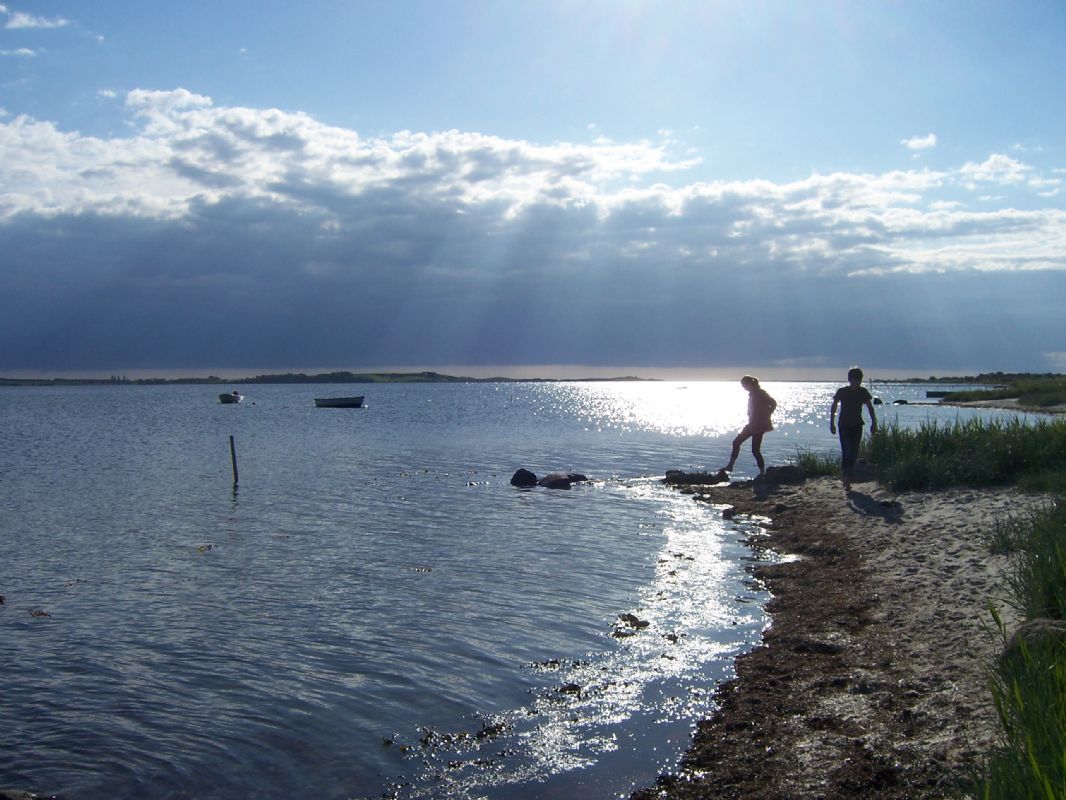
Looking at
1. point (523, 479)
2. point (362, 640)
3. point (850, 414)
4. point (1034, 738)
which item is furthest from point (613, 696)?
point (523, 479)

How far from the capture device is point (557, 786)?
22.8ft

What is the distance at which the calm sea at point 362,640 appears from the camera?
761 centimetres

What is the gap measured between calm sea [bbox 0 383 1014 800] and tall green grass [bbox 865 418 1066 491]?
4579 mm

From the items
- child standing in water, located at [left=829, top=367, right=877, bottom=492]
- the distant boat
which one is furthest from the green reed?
the distant boat

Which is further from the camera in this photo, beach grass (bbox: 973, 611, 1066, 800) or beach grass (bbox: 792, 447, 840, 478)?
beach grass (bbox: 792, 447, 840, 478)

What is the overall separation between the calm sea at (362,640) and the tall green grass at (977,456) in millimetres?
4579

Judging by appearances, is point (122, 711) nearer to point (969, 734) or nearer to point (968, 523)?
point (969, 734)

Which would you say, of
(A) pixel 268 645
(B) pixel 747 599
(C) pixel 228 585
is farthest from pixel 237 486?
(B) pixel 747 599

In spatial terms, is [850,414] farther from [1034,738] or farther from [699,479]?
[1034,738]

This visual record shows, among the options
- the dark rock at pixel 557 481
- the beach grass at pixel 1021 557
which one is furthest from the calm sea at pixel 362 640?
the beach grass at pixel 1021 557

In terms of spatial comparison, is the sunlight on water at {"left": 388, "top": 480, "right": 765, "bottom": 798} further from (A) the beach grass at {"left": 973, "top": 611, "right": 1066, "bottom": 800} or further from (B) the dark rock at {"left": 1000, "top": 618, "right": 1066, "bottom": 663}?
(A) the beach grass at {"left": 973, "top": 611, "right": 1066, "bottom": 800}

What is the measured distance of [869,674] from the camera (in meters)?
8.64

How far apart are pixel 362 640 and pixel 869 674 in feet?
21.3

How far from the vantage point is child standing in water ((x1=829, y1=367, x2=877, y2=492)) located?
18938 mm
